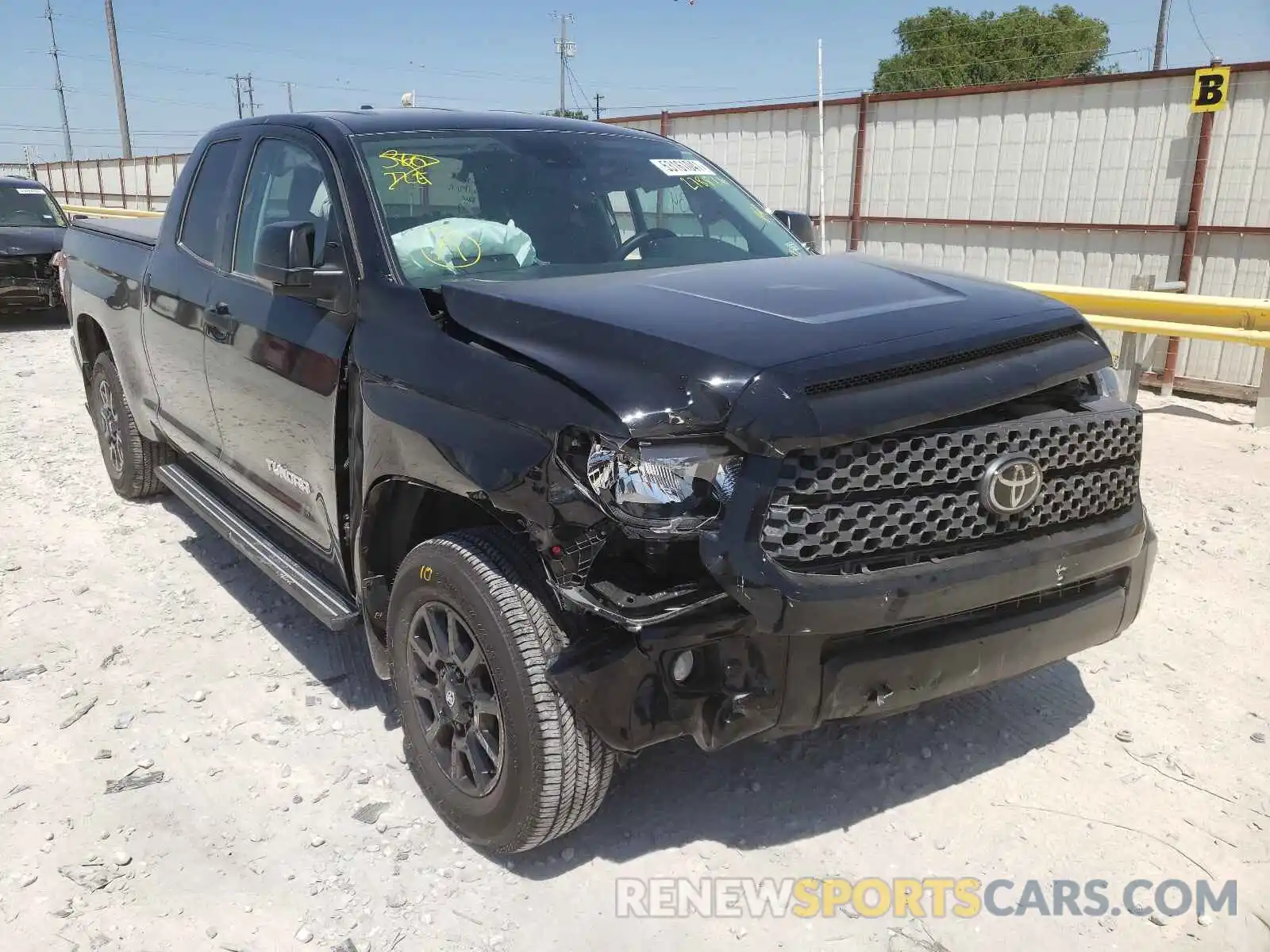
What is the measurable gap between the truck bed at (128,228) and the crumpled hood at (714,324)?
2.90m

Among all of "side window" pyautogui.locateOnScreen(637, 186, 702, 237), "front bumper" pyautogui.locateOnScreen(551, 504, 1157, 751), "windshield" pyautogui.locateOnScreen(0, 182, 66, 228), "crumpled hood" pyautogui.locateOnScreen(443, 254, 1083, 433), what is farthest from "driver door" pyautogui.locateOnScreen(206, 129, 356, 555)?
"windshield" pyautogui.locateOnScreen(0, 182, 66, 228)

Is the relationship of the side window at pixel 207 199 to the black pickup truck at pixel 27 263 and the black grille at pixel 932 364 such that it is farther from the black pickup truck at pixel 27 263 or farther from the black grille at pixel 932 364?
the black pickup truck at pixel 27 263

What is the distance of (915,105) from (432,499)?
9.21 m

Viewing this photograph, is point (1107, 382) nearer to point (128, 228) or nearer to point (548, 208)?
point (548, 208)

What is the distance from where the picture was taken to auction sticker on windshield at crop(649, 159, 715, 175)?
13.1 ft

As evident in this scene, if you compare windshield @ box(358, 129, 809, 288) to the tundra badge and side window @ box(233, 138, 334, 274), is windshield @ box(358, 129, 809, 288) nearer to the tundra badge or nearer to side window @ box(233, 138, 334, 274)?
side window @ box(233, 138, 334, 274)

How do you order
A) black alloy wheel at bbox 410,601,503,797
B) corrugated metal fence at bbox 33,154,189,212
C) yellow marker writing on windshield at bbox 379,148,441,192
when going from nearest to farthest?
1. black alloy wheel at bbox 410,601,503,797
2. yellow marker writing on windshield at bbox 379,148,441,192
3. corrugated metal fence at bbox 33,154,189,212

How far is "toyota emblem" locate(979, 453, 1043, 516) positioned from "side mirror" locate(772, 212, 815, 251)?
1.90 metres

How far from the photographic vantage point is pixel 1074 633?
2598 mm

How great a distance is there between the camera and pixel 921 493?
7.61 ft

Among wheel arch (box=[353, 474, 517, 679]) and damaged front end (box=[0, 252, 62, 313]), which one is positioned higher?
wheel arch (box=[353, 474, 517, 679])

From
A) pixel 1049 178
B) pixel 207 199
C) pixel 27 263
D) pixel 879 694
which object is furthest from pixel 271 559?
pixel 27 263

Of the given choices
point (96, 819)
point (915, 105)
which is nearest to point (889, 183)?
point (915, 105)

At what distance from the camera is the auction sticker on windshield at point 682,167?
398cm
